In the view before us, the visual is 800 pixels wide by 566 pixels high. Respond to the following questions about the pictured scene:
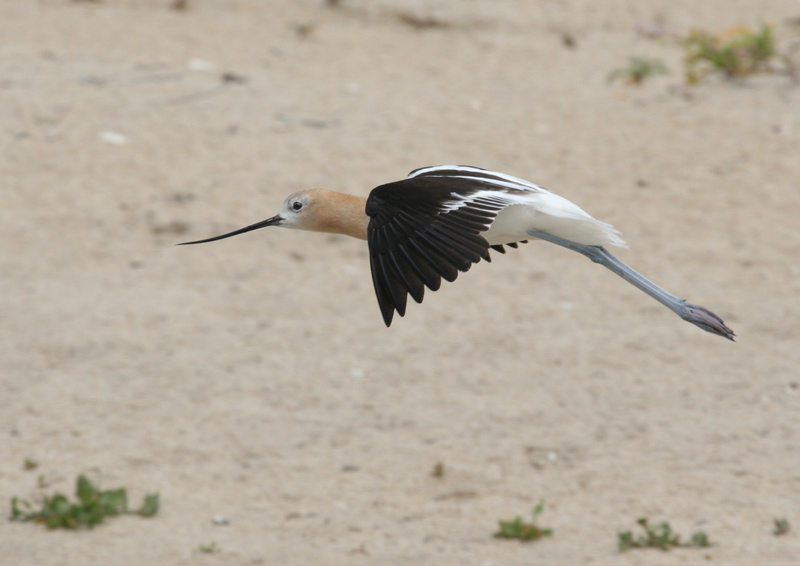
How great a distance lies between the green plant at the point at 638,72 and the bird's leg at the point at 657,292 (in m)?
3.78

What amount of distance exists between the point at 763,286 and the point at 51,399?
10.7ft

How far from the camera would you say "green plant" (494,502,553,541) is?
12.5 feet

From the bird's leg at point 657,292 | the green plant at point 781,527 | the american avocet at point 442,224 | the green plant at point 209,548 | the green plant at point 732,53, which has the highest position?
the green plant at point 732,53

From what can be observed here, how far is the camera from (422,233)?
299 cm

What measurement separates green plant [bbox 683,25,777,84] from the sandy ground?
0.11m

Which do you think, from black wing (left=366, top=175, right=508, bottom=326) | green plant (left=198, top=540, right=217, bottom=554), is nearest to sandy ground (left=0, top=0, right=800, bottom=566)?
green plant (left=198, top=540, right=217, bottom=554)

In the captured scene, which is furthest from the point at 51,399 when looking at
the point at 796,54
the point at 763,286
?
the point at 796,54

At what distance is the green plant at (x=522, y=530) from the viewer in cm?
382

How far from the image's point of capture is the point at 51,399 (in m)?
4.55

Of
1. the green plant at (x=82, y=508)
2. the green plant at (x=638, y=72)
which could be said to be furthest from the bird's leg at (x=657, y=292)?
the green plant at (x=638, y=72)

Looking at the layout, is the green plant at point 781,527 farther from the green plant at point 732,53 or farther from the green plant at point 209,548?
the green plant at point 732,53

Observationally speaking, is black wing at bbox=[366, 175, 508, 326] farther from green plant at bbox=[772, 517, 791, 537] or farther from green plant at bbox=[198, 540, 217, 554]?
green plant at bbox=[772, 517, 791, 537]

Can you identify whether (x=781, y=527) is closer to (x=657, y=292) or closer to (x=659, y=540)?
(x=659, y=540)

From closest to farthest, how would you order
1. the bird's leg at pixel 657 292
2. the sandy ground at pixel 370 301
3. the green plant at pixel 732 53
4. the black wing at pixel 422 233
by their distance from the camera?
the black wing at pixel 422 233, the bird's leg at pixel 657 292, the sandy ground at pixel 370 301, the green plant at pixel 732 53
